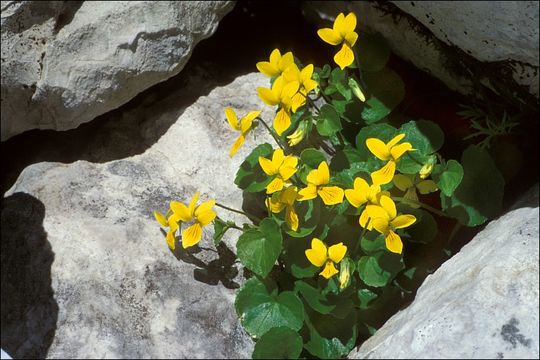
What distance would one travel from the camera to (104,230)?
2.37 metres

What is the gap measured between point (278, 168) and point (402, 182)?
15.3 inches

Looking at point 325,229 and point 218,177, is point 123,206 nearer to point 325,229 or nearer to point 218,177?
point 218,177

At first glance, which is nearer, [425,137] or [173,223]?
[173,223]

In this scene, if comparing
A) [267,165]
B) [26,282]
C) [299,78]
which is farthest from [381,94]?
[26,282]

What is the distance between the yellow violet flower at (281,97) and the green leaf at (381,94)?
34cm

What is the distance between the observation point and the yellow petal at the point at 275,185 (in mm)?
2225

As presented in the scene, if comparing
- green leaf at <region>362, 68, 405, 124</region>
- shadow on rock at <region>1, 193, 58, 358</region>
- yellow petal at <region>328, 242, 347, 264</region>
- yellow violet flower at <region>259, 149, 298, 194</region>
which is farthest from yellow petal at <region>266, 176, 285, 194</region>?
shadow on rock at <region>1, 193, 58, 358</region>

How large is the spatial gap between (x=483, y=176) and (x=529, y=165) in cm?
29

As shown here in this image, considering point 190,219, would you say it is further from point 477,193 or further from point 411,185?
point 477,193

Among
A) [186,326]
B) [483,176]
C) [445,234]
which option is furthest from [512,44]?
[186,326]

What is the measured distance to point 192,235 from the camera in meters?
2.27

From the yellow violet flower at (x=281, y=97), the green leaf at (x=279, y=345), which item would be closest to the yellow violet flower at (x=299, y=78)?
the yellow violet flower at (x=281, y=97)

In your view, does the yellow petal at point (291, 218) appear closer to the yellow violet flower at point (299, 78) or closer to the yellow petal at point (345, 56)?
the yellow violet flower at point (299, 78)

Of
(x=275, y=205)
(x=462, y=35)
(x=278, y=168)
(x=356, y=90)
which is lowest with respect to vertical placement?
(x=275, y=205)
